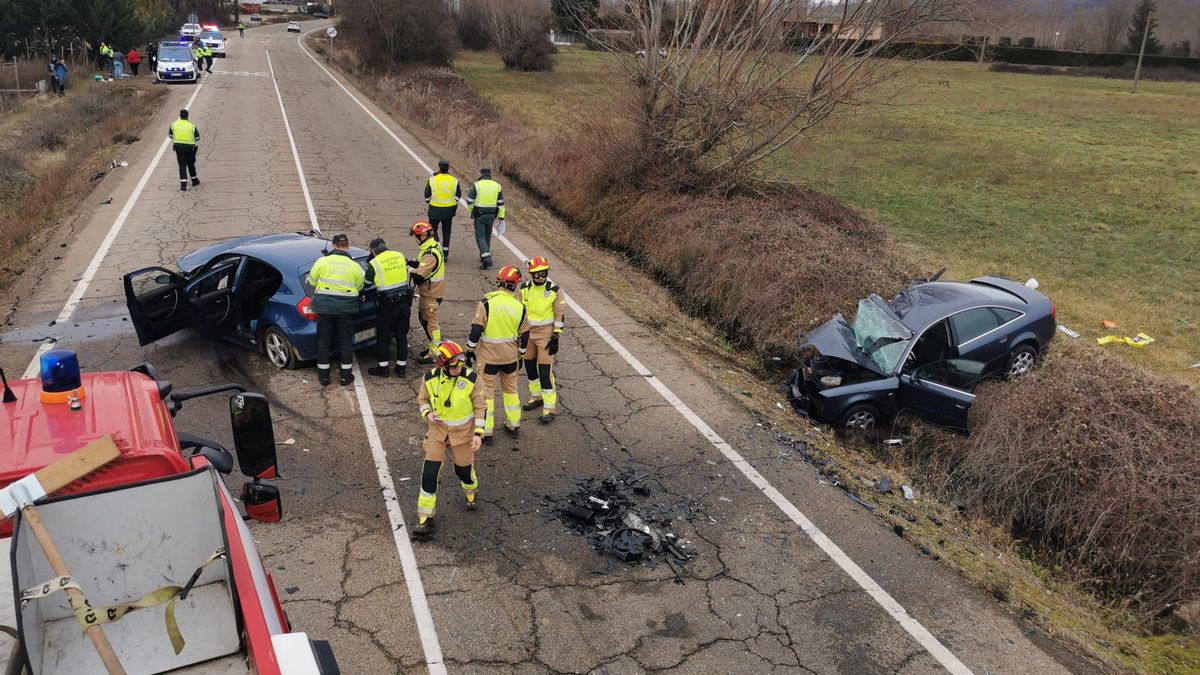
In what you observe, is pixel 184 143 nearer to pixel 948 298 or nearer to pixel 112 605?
pixel 948 298

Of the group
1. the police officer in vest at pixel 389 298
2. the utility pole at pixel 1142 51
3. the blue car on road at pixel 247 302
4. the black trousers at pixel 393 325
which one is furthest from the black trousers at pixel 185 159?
the utility pole at pixel 1142 51

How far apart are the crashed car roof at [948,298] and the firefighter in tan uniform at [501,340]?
4.88 metres

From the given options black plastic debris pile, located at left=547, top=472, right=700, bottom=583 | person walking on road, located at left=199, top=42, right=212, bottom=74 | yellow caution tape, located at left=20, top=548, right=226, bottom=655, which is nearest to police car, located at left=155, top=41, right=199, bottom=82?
person walking on road, located at left=199, top=42, right=212, bottom=74

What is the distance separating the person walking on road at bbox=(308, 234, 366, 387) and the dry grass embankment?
6.56 metres

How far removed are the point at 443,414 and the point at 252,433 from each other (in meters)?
2.07

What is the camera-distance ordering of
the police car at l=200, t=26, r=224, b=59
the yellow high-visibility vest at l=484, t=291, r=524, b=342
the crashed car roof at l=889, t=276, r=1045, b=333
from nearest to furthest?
the yellow high-visibility vest at l=484, t=291, r=524, b=342 → the crashed car roof at l=889, t=276, r=1045, b=333 → the police car at l=200, t=26, r=224, b=59

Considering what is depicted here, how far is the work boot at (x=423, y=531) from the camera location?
6.61 metres

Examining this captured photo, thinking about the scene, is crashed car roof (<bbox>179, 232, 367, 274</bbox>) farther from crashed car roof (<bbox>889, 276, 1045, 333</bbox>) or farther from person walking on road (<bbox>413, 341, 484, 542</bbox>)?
crashed car roof (<bbox>889, 276, 1045, 333</bbox>)

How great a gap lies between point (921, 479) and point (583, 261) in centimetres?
772

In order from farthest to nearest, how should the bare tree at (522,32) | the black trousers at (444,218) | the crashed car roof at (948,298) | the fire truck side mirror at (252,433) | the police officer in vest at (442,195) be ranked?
the bare tree at (522,32) < the black trousers at (444,218) < the police officer in vest at (442,195) < the crashed car roof at (948,298) < the fire truck side mirror at (252,433)

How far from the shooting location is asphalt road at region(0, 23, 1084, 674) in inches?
223

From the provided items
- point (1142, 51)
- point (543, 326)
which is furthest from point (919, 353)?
point (1142, 51)

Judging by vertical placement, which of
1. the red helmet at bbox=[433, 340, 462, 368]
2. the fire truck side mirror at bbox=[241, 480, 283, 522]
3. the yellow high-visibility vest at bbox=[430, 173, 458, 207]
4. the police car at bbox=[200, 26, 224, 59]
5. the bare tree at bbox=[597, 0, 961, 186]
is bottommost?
the fire truck side mirror at bbox=[241, 480, 283, 522]

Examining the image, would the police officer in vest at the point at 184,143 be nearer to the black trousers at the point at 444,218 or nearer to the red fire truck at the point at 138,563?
the black trousers at the point at 444,218
